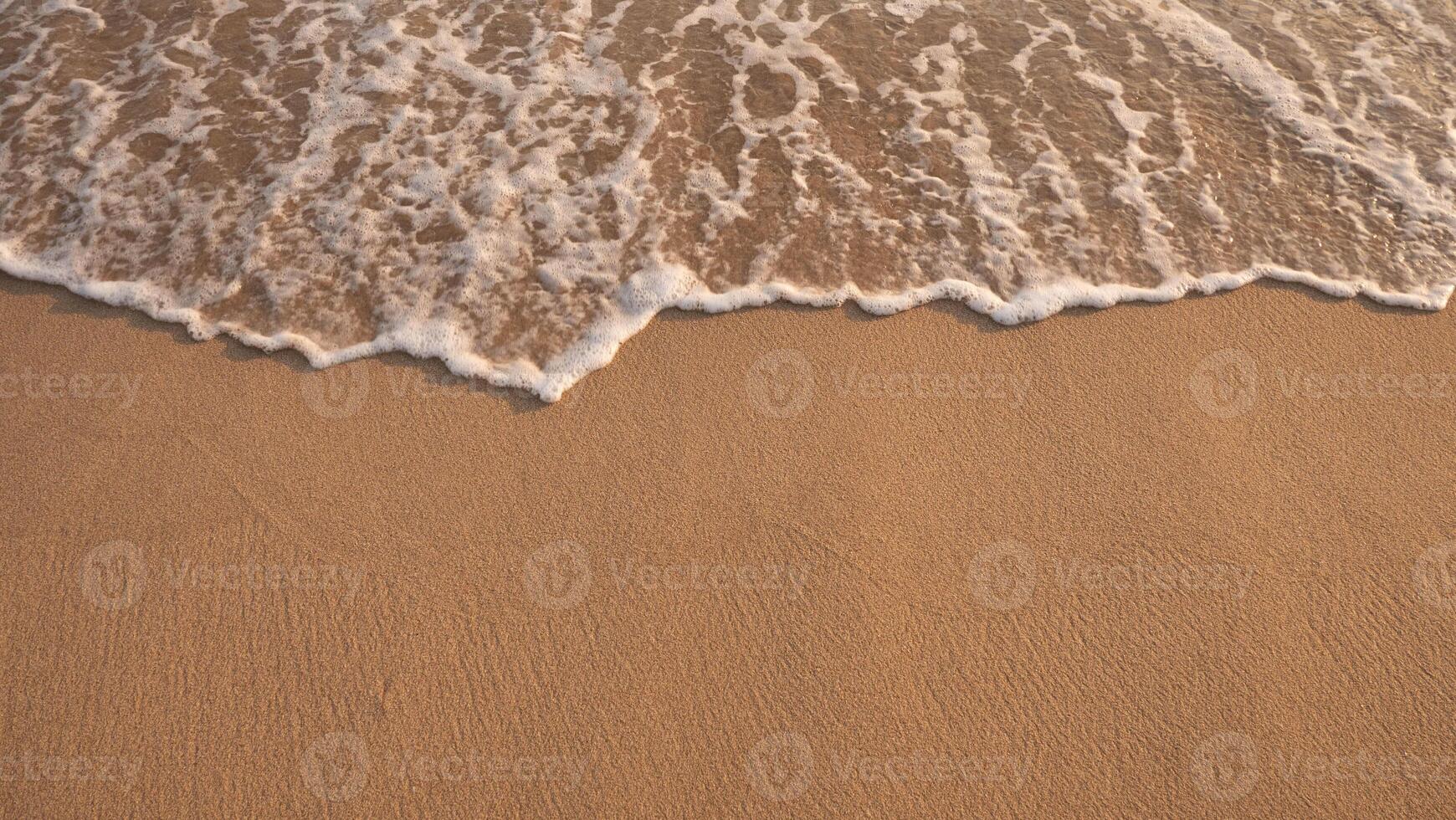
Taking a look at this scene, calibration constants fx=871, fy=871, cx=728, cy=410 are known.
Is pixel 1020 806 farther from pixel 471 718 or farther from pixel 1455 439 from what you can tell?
pixel 1455 439

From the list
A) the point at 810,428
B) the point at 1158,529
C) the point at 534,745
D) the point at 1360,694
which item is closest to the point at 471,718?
the point at 534,745

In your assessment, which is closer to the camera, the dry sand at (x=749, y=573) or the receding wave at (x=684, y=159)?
the dry sand at (x=749, y=573)

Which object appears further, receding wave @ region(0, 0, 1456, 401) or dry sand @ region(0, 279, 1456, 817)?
receding wave @ region(0, 0, 1456, 401)

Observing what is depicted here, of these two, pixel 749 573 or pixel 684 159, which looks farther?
pixel 684 159
